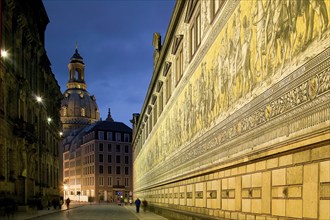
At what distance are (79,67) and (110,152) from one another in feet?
219

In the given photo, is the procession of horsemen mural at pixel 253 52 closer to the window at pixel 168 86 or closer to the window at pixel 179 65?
the window at pixel 179 65

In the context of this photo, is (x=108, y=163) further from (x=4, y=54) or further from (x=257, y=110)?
(x=257, y=110)

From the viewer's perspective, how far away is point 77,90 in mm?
153250

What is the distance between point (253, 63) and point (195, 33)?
8.17 metres

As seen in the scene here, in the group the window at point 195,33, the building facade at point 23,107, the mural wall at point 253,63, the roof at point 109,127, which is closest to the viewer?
the mural wall at point 253,63

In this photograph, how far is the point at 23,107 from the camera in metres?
35.1

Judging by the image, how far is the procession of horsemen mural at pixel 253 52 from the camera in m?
6.74

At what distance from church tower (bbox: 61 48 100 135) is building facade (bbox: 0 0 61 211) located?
3643 inches

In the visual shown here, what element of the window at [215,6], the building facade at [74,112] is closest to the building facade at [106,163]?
the building facade at [74,112]

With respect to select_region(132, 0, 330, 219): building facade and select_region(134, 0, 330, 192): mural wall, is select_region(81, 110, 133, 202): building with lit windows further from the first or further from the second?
select_region(134, 0, 330, 192): mural wall

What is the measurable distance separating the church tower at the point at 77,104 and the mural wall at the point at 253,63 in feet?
422

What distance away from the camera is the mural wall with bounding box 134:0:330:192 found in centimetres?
669

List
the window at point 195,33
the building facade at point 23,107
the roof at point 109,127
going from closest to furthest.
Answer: the window at point 195,33 → the building facade at point 23,107 → the roof at point 109,127

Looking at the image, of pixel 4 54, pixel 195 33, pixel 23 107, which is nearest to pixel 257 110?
pixel 195 33
